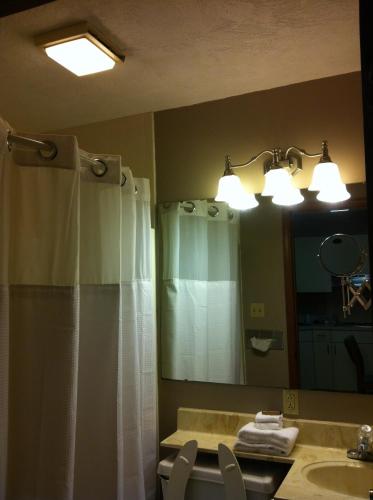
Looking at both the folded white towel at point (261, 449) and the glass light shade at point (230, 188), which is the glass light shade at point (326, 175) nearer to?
the glass light shade at point (230, 188)

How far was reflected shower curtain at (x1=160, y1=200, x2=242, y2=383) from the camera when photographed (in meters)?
2.24

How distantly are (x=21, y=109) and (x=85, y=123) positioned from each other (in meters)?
0.36

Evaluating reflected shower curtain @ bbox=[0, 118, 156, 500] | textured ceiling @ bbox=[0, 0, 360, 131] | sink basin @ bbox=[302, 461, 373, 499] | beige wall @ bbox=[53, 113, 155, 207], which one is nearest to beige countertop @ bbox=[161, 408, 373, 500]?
sink basin @ bbox=[302, 461, 373, 499]

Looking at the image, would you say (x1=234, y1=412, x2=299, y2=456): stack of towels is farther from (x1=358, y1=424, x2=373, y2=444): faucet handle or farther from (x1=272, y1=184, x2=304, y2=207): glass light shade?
(x1=272, y1=184, x2=304, y2=207): glass light shade

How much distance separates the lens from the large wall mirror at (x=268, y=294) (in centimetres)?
199

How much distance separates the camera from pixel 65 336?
1.56m

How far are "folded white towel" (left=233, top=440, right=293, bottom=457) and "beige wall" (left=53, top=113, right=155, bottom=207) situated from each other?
1.32 metres

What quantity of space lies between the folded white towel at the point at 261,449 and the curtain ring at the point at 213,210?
3.45 feet

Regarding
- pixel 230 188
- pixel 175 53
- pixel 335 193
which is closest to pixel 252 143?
pixel 230 188

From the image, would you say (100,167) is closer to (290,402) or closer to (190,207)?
(190,207)

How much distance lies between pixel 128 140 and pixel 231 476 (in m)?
1.74

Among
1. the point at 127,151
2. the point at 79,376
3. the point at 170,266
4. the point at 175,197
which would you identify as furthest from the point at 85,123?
the point at 79,376

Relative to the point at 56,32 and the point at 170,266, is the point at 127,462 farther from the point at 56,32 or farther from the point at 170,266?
the point at 56,32

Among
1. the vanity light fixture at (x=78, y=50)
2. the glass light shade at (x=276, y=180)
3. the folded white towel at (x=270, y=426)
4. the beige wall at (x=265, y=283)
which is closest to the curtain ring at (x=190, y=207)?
the beige wall at (x=265, y=283)
